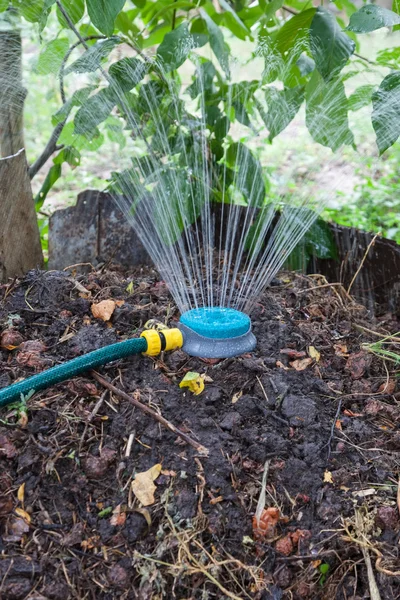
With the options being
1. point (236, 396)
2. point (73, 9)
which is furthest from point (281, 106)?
point (236, 396)

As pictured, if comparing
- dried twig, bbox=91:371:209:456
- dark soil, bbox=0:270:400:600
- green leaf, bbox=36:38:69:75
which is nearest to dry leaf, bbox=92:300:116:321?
dark soil, bbox=0:270:400:600

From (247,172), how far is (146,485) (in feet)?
4.58

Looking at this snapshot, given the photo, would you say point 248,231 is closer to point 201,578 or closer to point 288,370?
point 288,370

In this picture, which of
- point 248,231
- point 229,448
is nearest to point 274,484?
point 229,448

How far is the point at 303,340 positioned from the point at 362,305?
520 millimetres

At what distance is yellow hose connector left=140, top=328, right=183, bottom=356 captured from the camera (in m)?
1.64

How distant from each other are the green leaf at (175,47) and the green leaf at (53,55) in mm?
350

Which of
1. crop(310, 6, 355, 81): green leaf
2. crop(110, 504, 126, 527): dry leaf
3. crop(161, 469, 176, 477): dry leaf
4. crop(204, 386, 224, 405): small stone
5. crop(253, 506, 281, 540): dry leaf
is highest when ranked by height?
crop(310, 6, 355, 81): green leaf

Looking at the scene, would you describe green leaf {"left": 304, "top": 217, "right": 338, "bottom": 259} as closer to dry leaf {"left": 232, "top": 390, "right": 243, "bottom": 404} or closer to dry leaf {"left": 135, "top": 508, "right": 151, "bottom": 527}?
dry leaf {"left": 232, "top": 390, "right": 243, "bottom": 404}

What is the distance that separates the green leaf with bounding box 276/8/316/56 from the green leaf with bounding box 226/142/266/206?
0.46 meters

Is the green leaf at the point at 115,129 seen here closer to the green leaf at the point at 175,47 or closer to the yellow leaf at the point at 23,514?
the green leaf at the point at 175,47

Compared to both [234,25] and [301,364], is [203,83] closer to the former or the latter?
[234,25]

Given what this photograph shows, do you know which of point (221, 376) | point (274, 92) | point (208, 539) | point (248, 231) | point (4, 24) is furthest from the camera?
point (248, 231)

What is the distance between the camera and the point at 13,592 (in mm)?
1159
